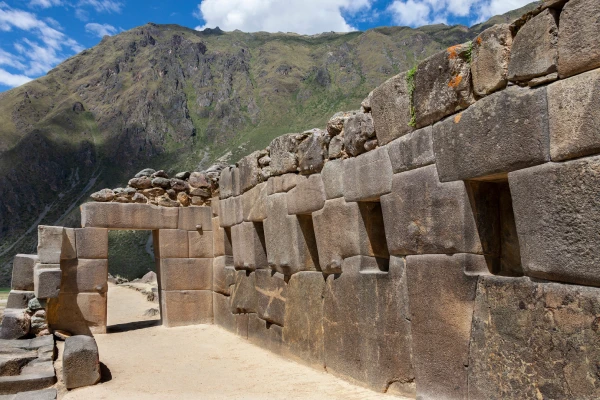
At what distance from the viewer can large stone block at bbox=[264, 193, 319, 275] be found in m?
6.82

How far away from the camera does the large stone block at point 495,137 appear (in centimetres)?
337

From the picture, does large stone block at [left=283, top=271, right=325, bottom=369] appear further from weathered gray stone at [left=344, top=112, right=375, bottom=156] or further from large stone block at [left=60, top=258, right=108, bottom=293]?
large stone block at [left=60, top=258, right=108, bottom=293]

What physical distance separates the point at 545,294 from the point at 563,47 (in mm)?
1515

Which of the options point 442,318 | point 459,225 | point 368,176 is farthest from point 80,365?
point 459,225

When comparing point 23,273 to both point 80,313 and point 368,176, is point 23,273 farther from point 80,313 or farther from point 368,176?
point 368,176

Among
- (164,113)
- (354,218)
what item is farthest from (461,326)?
(164,113)

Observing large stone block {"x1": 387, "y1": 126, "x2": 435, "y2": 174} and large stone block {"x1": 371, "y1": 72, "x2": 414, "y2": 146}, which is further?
large stone block {"x1": 371, "y1": 72, "x2": 414, "y2": 146}

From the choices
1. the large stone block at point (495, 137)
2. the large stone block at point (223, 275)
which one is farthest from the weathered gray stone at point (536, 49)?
the large stone block at point (223, 275)

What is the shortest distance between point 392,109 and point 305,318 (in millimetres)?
2993

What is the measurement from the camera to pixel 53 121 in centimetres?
6244

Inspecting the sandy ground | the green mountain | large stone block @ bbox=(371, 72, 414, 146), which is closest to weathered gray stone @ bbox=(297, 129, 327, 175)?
large stone block @ bbox=(371, 72, 414, 146)

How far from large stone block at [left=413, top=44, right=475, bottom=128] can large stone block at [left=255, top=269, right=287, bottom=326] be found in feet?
11.9

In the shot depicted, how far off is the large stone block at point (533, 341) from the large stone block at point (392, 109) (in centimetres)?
161

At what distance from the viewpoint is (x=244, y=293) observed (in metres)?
8.84
